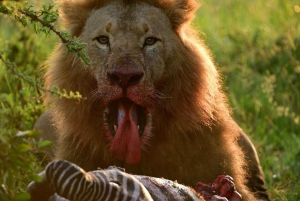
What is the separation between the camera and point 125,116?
483cm

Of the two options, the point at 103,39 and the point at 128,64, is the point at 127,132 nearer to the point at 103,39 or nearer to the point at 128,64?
the point at 128,64

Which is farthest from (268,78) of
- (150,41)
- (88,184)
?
(88,184)

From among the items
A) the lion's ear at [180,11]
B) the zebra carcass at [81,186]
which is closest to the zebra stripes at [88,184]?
the zebra carcass at [81,186]

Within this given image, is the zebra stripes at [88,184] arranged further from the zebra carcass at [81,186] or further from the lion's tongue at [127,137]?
the lion's tongue at [127,137]

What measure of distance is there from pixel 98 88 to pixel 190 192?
115 cm

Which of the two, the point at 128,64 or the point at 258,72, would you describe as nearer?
the point at 128,64

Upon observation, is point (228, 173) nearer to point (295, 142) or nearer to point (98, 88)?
point (98, 88)

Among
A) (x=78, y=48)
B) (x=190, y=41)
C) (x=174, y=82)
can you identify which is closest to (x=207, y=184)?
(x=174, y=82)

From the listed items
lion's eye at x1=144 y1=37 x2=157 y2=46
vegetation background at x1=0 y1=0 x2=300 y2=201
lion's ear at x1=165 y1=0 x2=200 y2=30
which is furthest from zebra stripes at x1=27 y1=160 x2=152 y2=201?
vegetation background at x1=0 y1=0 x2=300 y2=201

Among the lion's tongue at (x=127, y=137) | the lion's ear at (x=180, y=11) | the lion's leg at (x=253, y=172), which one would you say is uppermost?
the lion's ear at (x=180, y=11)

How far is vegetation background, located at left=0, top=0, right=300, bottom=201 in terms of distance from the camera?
6.62 meters

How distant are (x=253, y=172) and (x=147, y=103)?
176 centimetres

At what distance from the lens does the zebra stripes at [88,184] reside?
3080mm

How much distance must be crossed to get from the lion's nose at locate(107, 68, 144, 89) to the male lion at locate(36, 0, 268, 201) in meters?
0.11
